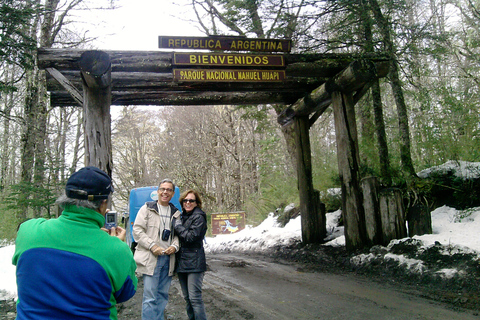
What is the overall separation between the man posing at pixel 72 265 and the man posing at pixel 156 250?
230 centimetres

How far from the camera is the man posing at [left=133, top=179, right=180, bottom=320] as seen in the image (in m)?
4.07

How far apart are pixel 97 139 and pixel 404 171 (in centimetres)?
716

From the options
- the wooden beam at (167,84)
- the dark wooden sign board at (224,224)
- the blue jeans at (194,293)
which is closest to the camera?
the blue jeans at (194,293)

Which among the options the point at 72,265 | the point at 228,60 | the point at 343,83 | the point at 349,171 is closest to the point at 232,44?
the point at 228,60

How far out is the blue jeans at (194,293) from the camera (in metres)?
4.21

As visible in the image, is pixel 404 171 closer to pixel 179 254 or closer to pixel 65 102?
pixel 179 254

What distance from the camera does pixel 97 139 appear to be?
703 cm

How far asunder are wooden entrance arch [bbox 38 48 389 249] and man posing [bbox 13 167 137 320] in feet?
17.5

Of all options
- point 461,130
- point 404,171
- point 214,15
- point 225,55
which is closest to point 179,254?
point 225,55

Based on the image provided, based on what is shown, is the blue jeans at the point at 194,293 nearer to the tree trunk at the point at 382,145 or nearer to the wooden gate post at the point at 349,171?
the wooden gate post at the point at 349,171

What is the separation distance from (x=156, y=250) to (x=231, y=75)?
4.82 meters

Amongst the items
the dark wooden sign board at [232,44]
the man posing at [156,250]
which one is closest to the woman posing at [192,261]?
the man posing at [156,250]

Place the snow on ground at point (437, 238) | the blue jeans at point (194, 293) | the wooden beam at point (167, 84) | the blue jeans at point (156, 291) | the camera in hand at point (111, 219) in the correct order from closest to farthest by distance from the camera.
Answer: the camera in hand at point (111, 219)
the blue jeans at point (156, 291)
the blue jeans at point (194, 293)
the snow on ground at point (437, 238)
the wooden beam at point (167, 84)

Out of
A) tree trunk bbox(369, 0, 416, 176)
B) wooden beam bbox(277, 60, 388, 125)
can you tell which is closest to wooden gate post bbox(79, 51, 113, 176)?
wooden beam bbox(277, 60, 388, 125)
